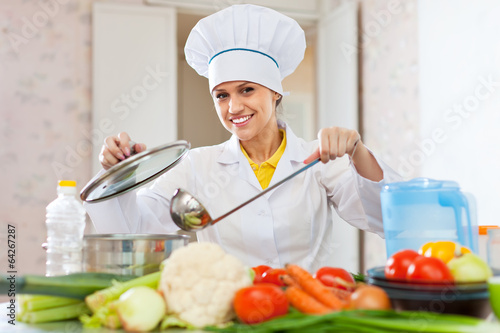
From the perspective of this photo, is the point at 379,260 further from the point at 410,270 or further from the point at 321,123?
the point at 410,270

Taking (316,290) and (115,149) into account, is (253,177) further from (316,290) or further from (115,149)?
(316,290)

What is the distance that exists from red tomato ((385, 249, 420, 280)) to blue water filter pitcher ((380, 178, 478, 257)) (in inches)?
9.9

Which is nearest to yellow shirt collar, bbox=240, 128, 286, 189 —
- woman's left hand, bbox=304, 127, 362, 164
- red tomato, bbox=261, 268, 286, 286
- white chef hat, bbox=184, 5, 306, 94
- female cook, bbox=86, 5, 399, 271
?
female cook, bbox=86, 5, 399, 271

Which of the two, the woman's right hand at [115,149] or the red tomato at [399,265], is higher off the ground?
the woman's right hand at [115,149]

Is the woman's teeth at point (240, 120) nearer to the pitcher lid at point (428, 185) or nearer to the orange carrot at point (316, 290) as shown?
the pitcher lid at point (428, 185)

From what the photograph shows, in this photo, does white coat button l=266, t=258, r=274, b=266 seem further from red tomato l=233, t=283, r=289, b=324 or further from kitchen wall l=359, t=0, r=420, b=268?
kitchen wall l=359, t=0, r=420, b=268

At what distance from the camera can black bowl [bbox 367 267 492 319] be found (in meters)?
0.74

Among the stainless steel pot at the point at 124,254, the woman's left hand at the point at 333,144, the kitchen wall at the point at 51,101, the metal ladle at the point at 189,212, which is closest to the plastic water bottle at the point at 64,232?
the stainless steel pot at the point at 124,254

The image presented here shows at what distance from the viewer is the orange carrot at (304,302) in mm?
783

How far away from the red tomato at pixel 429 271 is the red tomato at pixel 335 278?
135 millimetres

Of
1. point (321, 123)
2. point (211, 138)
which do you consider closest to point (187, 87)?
point (211, 138)

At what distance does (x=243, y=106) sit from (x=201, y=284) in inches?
36.2

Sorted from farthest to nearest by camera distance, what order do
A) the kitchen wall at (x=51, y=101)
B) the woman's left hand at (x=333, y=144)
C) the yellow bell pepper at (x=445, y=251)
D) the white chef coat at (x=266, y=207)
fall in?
1. the kitchen wall at (x=51, y=101)
2. the white chef coat at (x=266, y=207)
3. the woman's left hand at (x=333, y=144)
4. the yellow bell pepper at (x=445, y=251)

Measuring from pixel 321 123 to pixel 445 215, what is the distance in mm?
2580
